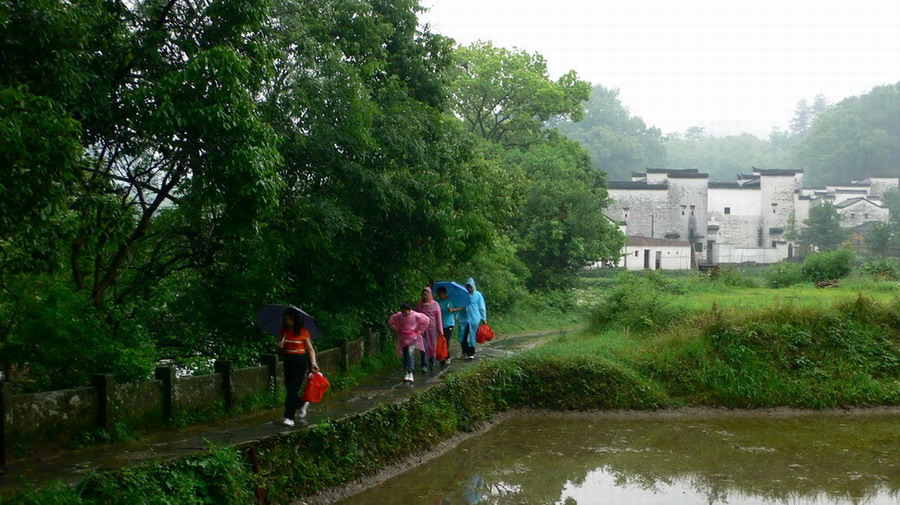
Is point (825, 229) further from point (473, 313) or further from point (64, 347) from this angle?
point (64, 347)

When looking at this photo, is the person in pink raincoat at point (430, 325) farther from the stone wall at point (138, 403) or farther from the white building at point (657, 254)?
the white building at point (657, 254)

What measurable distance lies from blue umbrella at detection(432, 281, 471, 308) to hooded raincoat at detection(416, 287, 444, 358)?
47cm

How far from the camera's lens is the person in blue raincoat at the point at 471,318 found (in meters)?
16.6

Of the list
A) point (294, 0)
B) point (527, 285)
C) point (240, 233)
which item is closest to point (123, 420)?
point (240, 233)

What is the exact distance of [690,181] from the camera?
2301 inches

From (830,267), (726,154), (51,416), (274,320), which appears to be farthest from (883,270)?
(726,154)

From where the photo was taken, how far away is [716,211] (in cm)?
5884

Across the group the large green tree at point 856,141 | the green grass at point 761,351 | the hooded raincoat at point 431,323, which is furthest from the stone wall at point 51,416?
the large green tree at point 856,141

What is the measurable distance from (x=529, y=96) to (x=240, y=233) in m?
28.9

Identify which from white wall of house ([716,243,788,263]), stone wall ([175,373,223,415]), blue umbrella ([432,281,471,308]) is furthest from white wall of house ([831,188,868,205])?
stone wall ([175,373,223,415])

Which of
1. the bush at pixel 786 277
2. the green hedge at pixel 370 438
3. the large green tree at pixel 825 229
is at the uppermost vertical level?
the large green tree at pixel 825 229

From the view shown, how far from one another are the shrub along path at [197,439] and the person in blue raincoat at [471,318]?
7.38 ft

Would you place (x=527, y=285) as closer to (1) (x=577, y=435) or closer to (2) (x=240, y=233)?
(1) (x=577, y=435)

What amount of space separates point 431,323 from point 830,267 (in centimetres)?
2226
